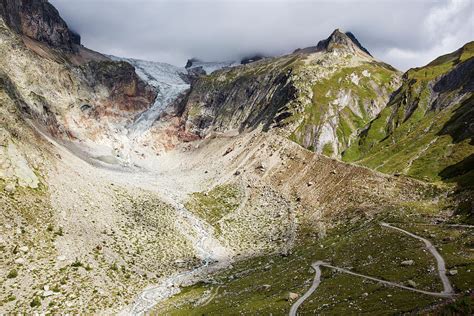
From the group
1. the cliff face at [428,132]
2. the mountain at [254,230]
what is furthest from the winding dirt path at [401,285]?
the cliff face at [428,132]

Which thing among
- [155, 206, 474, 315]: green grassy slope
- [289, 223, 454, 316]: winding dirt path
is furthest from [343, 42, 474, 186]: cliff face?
[289, 223, 454, 316]: winding dirt path

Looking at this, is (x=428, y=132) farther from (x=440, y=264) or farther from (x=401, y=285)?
(x=401, y=285)

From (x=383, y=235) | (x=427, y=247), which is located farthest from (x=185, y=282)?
(x=427, y=247)

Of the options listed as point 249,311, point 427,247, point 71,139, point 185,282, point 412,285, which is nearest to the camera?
point 412,285

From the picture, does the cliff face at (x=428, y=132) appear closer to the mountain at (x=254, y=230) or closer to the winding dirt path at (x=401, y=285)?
the mountain at (x=254, y=230)

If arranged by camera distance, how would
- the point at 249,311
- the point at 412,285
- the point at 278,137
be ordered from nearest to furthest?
the point at 412,285, the point at 249,311, the point at 278,137

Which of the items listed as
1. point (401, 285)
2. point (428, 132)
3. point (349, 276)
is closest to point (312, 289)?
point (349, 276)

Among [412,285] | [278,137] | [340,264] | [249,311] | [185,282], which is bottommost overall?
[185,282]

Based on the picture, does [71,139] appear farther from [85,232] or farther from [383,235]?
[383,235]
